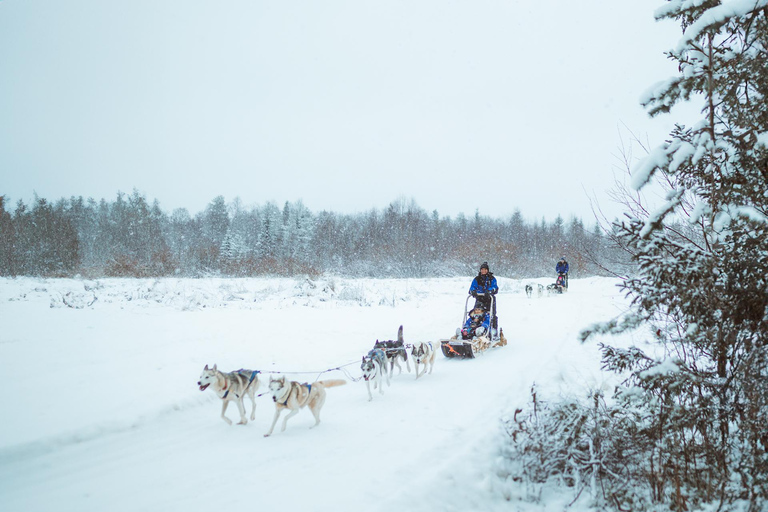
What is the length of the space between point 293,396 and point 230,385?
78cm

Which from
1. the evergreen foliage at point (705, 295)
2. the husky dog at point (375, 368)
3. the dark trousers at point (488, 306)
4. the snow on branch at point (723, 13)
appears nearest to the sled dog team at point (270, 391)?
the husky dog at point (375, 368)

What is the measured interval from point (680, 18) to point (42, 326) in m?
10.6

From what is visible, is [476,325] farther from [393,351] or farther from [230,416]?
[230,416]

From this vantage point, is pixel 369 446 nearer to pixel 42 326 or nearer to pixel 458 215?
pixel 42 326

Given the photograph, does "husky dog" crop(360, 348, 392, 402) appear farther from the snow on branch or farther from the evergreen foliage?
the snow on branch

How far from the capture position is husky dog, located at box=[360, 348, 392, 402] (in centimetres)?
534

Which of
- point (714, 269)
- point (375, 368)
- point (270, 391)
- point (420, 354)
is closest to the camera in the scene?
point (714, 269)

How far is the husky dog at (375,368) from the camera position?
534 cm

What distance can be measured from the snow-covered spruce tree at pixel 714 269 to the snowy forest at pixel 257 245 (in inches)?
38.6

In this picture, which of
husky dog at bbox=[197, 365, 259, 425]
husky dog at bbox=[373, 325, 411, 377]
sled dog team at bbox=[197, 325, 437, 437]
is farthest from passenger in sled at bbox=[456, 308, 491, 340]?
husky dog at bbox=[197, 365, 259, 425]

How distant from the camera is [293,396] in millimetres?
4344

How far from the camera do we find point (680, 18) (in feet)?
10.8

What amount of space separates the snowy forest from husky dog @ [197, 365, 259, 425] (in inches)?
160

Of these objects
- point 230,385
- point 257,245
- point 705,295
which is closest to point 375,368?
point 230,385
